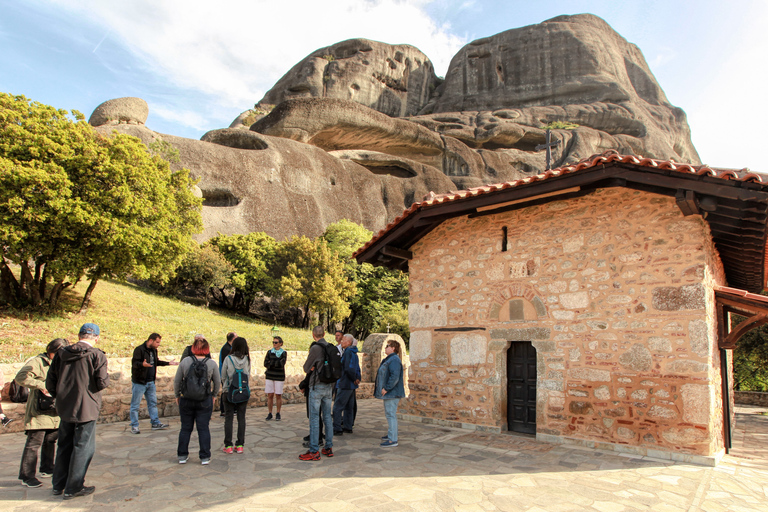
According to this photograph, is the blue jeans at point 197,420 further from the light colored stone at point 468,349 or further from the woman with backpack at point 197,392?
the light colored stone at point 468,349

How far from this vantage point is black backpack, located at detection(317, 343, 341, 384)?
527cm

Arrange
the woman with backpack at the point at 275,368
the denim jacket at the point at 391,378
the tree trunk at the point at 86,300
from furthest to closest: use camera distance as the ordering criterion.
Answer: the tree trunk at the point at 86,300
the woman with backpack at the point at 275,368
the denim jacket at the point at 391,378

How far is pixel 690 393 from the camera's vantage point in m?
5.41

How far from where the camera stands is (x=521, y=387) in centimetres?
Result: 698

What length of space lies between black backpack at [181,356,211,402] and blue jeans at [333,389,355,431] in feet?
7.60

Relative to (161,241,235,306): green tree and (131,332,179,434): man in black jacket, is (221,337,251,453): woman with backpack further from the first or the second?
(161,241,235,306): green tree

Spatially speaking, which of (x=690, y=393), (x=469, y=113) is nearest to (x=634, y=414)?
(x=690, y=393)

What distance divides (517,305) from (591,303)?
1.08 metres

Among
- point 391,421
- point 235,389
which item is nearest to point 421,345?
point 391,421

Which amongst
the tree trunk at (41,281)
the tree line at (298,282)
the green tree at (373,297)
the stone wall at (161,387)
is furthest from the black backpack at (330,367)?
the green tree at (373,297)

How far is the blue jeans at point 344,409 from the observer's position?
6.76 meters

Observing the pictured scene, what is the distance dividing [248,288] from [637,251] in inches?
874

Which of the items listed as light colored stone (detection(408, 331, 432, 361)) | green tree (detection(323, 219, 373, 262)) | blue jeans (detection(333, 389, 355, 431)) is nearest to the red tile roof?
light colored stone (detection(408, 331, 432, 361))

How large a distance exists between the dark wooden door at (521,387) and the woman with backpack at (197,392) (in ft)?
14.7
